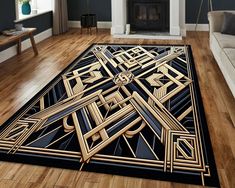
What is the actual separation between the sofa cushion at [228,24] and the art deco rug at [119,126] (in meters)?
0.74

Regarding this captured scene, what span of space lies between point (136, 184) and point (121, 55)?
3427 millimetres

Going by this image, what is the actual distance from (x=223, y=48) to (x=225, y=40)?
35 centimetres

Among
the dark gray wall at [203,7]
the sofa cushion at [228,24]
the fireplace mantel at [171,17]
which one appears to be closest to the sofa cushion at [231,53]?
the sofa cushion at [228,24]

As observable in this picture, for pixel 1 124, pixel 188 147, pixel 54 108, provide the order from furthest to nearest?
pixel 54 108 → pixel 1 124 → pixel 188 147

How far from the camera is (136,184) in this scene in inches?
86.3

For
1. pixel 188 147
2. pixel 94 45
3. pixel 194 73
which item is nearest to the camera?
pixel 188 147

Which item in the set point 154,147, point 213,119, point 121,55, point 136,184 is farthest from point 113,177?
point 121,55

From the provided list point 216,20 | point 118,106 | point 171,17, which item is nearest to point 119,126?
point 118,106

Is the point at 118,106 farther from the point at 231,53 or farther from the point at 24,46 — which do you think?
the point at 24,46

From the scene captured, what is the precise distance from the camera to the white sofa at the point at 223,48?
3.45 m

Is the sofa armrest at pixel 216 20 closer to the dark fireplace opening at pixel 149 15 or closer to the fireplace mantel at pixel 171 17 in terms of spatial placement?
the fireplace mantel at pixel 171 17

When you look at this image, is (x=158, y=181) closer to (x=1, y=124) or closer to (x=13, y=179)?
(x=13, y=179)

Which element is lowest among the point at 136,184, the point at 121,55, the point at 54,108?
the point at 136,184

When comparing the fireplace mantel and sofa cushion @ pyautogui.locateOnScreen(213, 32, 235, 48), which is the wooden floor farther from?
sofa cushion @ pyautogui.locateOnScreen(213, 32, 235, 48)
